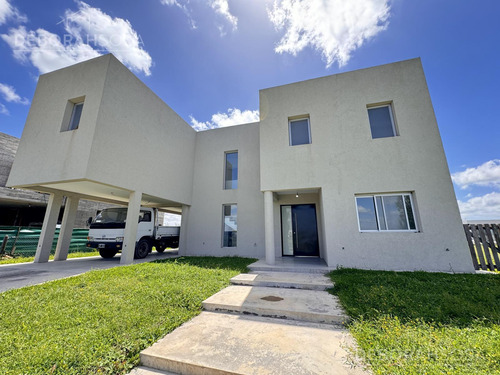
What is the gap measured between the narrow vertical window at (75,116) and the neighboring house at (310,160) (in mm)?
50

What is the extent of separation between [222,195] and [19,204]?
603 inches

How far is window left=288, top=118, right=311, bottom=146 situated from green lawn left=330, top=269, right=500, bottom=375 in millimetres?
4740

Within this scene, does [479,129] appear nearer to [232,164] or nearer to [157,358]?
[232,164]

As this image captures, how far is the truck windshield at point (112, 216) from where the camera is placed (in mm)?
8008

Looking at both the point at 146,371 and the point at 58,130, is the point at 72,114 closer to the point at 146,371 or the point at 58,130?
the point at 58,130

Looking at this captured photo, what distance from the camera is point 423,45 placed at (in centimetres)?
670

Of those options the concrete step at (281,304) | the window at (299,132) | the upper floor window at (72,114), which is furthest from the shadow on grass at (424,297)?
the upper floor window at (72,114)

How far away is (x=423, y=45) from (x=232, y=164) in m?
8.41

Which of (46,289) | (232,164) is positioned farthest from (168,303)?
(232,164)

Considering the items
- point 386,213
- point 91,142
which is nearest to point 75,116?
point 91,142

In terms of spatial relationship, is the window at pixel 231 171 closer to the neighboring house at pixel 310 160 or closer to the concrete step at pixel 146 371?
the neighboring house at pixel 310 160

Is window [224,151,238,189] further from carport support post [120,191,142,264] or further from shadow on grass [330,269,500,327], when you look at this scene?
shadow on grass [330,269,500,327]

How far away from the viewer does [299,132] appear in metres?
7.39

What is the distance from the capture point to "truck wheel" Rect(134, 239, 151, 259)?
8344mm
